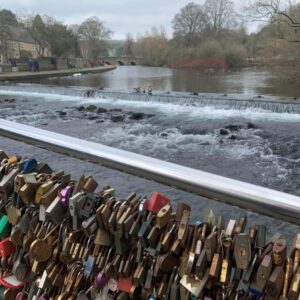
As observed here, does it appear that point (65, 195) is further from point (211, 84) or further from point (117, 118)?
point (211, 84)

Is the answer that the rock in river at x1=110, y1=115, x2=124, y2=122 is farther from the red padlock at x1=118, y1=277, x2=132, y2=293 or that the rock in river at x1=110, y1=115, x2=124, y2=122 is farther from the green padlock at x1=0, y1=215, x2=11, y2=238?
the red padlock at x1=118, y1=277, x2=132, y2=293

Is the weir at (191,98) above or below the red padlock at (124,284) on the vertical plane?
below

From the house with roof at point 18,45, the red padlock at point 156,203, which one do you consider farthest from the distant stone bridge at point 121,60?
the red padlock at point 156,203

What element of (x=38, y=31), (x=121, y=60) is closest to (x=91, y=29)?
(x=121, y=60)

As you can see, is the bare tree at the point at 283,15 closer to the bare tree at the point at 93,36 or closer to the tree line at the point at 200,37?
the tree line at the point at 200,37

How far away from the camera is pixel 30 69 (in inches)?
2314

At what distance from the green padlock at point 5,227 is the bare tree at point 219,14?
321ft

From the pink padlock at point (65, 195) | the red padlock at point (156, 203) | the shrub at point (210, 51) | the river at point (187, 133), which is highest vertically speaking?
the shrub at point (210, 51)

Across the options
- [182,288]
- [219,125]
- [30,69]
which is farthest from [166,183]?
[30,69]

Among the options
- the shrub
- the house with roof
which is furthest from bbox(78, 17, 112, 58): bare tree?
the shrub

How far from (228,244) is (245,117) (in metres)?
14.8

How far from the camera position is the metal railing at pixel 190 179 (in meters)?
1.21

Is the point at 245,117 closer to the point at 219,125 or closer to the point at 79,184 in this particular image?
the point at 219,125

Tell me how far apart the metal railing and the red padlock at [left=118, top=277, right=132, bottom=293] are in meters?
0.53
